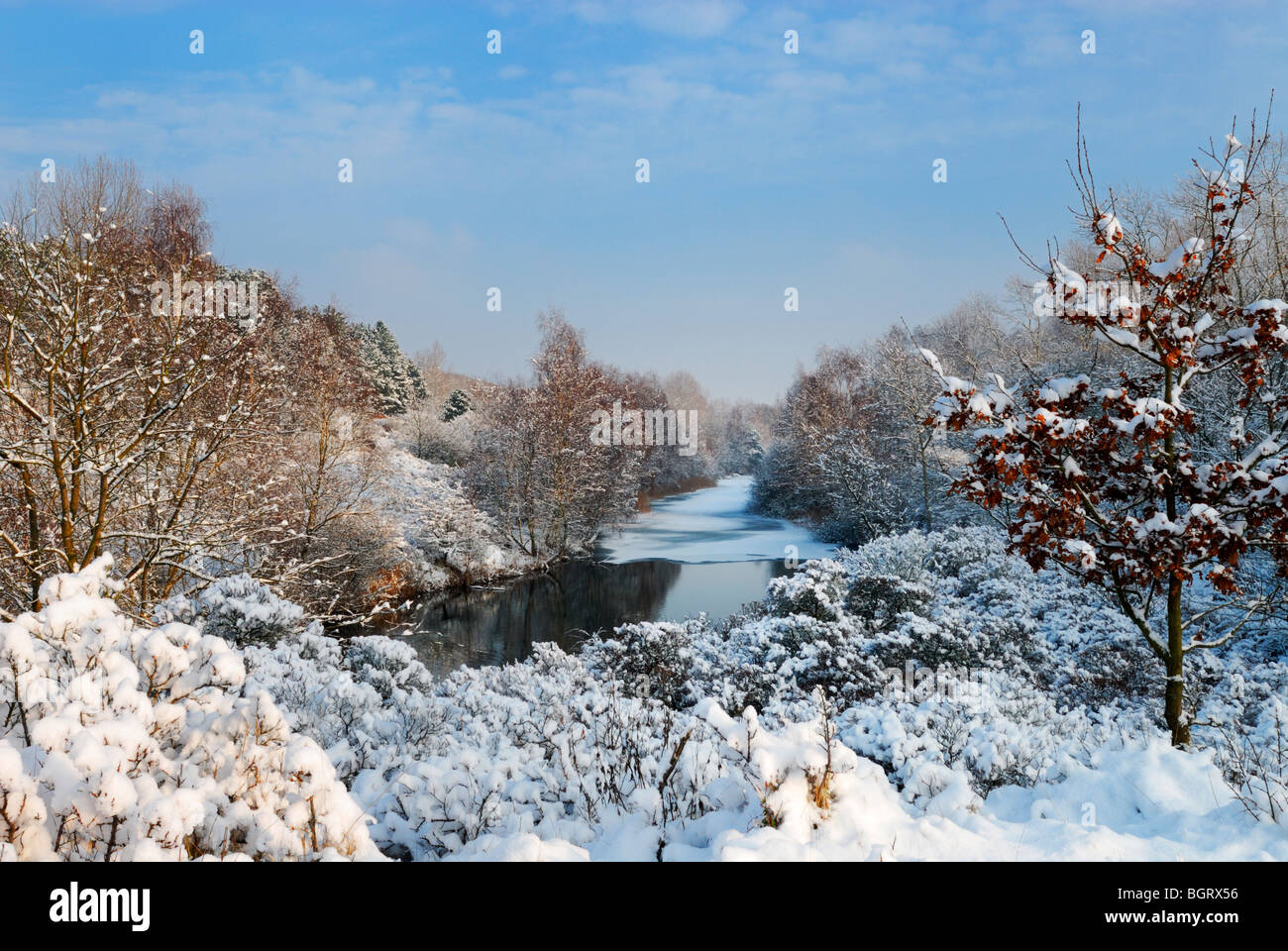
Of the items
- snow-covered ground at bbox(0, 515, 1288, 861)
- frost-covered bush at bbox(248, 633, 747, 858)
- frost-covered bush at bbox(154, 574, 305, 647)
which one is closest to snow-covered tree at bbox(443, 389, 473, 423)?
frost-covered bush at bbox(154, 574, 305, 647)

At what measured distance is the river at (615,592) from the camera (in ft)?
48.9

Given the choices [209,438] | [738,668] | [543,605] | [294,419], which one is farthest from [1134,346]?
[294,419]

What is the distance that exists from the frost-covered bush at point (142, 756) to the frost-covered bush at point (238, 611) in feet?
15.4

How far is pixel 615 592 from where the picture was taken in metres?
19.5

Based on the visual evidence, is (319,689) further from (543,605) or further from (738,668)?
(543,605)

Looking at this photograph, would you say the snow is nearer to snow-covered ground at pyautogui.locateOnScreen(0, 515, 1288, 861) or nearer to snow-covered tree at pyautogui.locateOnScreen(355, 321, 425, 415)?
snow-covered ground at pyautogui.locateOnScreen(0, 515, 1288, 861)

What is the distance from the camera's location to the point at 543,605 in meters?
18.2
